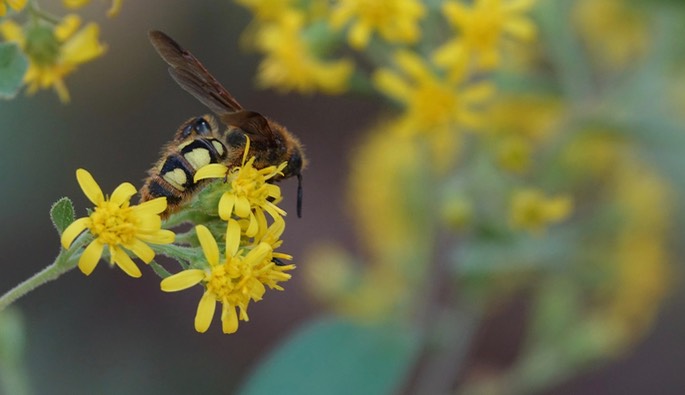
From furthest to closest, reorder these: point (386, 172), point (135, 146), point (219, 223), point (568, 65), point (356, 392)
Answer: point (135, 146)
point (386, 172)
point (568, 65)
point (356, 392)
point (219, 223)

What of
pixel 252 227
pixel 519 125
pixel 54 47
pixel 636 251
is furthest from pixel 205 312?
pixel 636 251

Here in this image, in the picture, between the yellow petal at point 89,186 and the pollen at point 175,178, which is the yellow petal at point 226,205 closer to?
the pollen at point 175,178

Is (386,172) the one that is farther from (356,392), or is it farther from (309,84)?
(356,392)

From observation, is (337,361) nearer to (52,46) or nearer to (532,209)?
(532,209)

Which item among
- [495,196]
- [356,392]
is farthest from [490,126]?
[356,392]

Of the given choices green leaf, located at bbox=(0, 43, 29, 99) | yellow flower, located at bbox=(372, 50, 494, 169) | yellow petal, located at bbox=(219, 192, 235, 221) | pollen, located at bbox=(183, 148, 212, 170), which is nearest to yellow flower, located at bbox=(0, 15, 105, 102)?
green leaf, located at bbox=(0, 43, 29, 99)

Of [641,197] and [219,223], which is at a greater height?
[641,197]

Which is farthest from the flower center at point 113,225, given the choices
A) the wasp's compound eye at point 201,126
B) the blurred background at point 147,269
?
the blurred background at point 147,269
